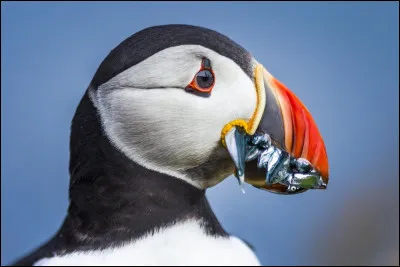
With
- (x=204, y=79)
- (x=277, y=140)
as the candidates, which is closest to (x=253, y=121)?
(x=277, y=140)

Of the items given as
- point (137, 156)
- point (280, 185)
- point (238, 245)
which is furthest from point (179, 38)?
point (238, 245)

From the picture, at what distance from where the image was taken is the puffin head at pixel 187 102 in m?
2.18

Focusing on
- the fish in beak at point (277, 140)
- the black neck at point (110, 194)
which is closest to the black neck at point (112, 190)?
the black neck at point (110, 194)

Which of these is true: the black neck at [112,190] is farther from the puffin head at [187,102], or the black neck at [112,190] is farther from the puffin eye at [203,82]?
the puffin eye at [203,82]

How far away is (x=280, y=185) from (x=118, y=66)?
638 millimetres

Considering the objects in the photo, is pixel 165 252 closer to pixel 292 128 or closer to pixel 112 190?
pixel 112 190

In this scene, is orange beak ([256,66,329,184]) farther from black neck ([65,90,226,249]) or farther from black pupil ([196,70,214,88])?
black neck ([65,90,226,249])

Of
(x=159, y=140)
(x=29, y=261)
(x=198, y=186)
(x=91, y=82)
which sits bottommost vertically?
(x=29, y=261)

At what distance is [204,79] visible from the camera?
86.1 inches

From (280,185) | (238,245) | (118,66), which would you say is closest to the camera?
(118,66)

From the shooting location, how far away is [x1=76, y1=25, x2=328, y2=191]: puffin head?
2.18m

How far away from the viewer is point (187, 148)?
223 cm

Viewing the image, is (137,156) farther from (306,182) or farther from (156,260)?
(306,182)

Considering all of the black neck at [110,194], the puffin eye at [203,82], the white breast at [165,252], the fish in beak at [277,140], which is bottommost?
the white breast at [165,252]
